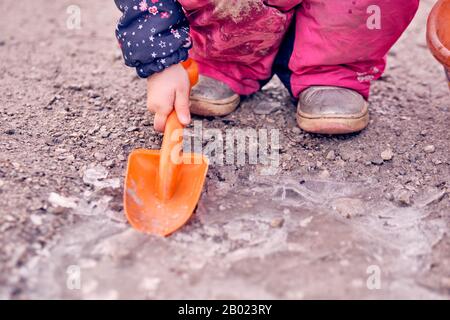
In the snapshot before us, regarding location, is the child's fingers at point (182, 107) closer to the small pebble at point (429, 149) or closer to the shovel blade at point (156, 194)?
the shovel blade at point (156, 194)

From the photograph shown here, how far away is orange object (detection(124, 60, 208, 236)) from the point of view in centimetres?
129

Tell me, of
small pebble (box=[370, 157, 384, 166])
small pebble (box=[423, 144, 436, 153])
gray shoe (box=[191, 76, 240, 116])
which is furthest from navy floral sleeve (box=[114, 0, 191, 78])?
small pebble (box=[423, 144, 436, 153])

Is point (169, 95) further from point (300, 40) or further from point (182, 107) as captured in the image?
point (300, 40)

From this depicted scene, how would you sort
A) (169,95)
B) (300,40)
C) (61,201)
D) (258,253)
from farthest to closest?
(300,40) → (169,95) → (61,201) → (258,253)

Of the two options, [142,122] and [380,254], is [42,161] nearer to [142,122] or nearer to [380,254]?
[142,122]

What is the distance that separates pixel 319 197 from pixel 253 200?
173 millimetres

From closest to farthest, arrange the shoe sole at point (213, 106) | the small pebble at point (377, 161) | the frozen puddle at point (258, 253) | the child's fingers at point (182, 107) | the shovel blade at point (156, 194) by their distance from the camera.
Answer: the frozen puddle at point (258, 253), the shovel blade at point (156, 194), the child's fingers at point (182, 107), the small pebble at point (377, 161), the shoe sole at point (213, 106)

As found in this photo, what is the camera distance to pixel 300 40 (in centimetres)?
166

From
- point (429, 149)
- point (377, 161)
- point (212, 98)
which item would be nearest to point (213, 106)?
point (212, 98)

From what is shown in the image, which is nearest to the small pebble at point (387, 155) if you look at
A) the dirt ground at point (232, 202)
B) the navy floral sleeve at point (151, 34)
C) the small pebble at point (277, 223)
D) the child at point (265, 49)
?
the dirt ground at point (232, 202)

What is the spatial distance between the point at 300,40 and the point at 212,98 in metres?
0.32

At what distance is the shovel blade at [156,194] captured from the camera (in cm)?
128

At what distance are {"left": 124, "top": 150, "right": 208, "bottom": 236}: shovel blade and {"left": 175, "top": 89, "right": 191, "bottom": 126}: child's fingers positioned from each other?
0.09 metres

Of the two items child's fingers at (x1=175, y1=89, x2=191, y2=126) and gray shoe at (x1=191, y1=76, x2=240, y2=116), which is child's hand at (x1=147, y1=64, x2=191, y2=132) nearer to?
child's fingers at (x1=175, y1=89, x2=191, y2=126)
